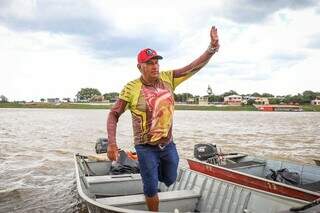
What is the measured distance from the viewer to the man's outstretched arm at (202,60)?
5086 millimetres

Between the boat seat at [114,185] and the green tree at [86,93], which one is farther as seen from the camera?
the green tree at [86,93]

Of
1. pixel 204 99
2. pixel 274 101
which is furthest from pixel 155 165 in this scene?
pixel 204 99

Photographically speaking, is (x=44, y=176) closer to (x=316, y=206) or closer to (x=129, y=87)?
(x=129, y=87)

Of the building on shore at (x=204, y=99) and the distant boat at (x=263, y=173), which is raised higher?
the building on shore at (x=204, y=99)

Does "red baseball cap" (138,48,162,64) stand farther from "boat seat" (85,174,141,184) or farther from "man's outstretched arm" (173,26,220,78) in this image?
"boat seat" (85,174,141,184)

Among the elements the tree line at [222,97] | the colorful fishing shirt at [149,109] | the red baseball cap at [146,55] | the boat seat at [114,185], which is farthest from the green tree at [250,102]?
the red baseball cap at [146,55]

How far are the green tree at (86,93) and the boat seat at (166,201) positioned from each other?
17163 cm

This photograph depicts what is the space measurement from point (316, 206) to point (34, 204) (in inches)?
340

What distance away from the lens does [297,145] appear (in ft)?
Answer: 78.4

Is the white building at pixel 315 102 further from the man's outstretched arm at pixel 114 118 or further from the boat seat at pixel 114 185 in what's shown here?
the man's outstretched arm at pixel 114 118

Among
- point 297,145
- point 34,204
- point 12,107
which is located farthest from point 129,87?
point 12,107

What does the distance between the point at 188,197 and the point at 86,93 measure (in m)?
174

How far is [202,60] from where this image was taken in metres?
5.31

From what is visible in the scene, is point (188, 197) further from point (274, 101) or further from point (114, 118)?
point (274, 101)
